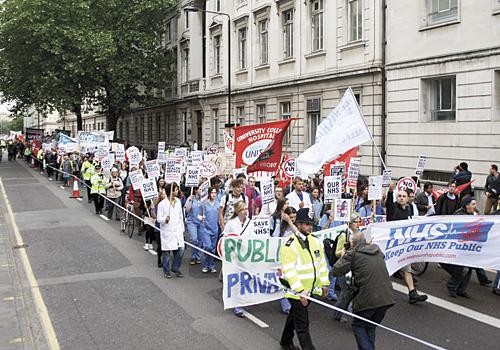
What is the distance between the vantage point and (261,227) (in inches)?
336

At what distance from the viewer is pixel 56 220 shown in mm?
17234

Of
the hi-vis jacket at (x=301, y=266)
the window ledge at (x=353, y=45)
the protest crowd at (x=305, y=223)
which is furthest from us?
the window ledge at (x=353, y=45)

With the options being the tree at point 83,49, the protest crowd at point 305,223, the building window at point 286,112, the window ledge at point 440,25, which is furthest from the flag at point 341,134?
the tree at point 83,49

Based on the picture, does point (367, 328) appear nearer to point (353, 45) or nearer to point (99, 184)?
point (99, 184)

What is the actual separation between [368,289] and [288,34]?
23.1 meters

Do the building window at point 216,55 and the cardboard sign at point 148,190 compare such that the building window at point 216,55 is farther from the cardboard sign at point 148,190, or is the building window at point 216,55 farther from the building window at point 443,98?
the cardboard sign at point 148,190

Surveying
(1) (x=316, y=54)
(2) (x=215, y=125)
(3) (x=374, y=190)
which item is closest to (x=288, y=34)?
(1) (x=316, y=54)

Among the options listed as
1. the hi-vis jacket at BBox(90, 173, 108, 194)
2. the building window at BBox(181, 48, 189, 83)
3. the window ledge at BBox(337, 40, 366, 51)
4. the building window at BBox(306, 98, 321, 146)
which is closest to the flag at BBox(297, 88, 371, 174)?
the hi-vis jacket at BBox(90, 173, 108, 194)

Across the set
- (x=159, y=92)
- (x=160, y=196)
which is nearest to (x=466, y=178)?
(x=160, y=196)

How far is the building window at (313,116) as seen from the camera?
24797 millimetres

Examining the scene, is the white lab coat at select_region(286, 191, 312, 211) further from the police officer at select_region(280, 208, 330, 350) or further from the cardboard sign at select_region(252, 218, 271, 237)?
the police officer at select_region(280, 208, 330, 350)

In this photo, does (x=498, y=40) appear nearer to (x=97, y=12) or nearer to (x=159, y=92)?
(x=97, y=12)

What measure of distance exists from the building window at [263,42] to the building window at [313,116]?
5.35 m

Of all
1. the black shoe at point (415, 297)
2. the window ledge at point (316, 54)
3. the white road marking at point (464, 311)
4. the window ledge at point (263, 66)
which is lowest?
the white road marking at point (464, 311)
